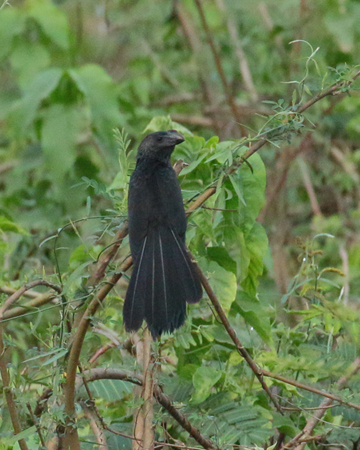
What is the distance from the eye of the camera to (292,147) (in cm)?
525

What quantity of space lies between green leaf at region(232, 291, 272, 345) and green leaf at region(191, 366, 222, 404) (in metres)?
0.18

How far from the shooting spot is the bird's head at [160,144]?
7.26 ft

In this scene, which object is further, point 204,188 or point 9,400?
point 204,188

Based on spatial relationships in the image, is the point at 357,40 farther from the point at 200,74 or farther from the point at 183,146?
the point at 183,146

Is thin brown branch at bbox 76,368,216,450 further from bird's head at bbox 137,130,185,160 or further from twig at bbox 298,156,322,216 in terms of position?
twig at bbox 298,156,322,216

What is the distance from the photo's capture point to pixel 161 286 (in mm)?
2018

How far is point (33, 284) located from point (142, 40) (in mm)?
4913

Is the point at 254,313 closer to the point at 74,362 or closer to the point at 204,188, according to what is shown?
the point at 204,188

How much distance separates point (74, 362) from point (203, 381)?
17.2 inches

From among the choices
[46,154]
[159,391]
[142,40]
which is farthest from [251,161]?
[142,40]

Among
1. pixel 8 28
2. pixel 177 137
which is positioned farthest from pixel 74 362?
pixel 8 28

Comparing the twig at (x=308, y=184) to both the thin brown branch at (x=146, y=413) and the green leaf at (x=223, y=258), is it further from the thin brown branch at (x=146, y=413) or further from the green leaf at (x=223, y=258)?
the thin brown branch at (x=146, y=413)

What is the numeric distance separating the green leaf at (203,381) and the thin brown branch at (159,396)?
0.39 ft

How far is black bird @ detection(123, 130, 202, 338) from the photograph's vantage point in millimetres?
1917
